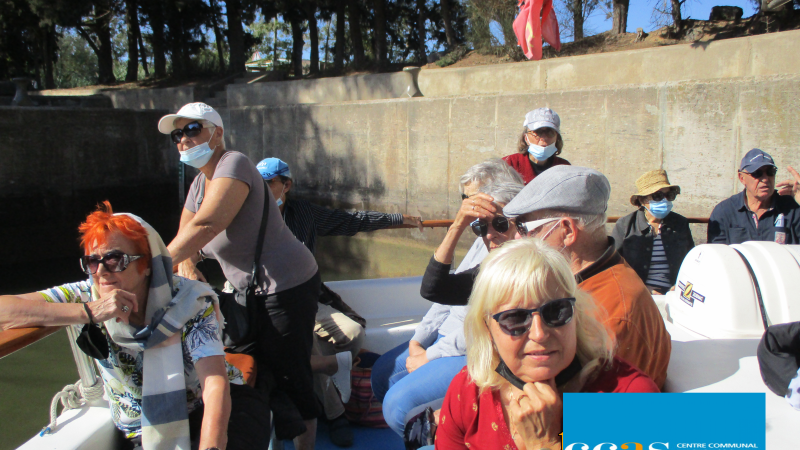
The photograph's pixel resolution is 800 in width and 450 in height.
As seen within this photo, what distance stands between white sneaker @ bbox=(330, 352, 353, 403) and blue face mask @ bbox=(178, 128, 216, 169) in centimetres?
111

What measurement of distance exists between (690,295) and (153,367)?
1849mm

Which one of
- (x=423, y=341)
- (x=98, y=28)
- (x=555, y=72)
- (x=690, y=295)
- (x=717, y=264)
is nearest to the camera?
(x=717, y=264)

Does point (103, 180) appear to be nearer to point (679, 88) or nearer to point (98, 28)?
point (679, 88)

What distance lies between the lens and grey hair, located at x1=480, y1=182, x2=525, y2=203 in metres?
2.13

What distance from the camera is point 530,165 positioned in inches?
141

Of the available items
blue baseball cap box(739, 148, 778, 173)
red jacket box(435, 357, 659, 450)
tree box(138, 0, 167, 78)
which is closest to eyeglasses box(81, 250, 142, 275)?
red jacket box(435, 357, 659, 450)

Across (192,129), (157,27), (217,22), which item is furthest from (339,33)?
(192,129)

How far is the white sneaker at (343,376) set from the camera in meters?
2.67

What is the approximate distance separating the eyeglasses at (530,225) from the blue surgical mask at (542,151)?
1.87m

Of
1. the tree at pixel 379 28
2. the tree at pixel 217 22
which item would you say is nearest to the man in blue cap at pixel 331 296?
the tree at pixel 379 28

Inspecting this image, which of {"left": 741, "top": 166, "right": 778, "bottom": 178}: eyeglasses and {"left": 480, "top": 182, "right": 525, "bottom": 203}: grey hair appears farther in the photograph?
{"left": 741, "top": 166, "right": 778, "bottom": 178}: eyeglasses

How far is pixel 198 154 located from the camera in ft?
7.23

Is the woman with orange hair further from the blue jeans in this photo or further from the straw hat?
the straw hat

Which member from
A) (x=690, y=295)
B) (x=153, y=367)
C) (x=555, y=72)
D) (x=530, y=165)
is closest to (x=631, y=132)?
(x=555, y=72)
